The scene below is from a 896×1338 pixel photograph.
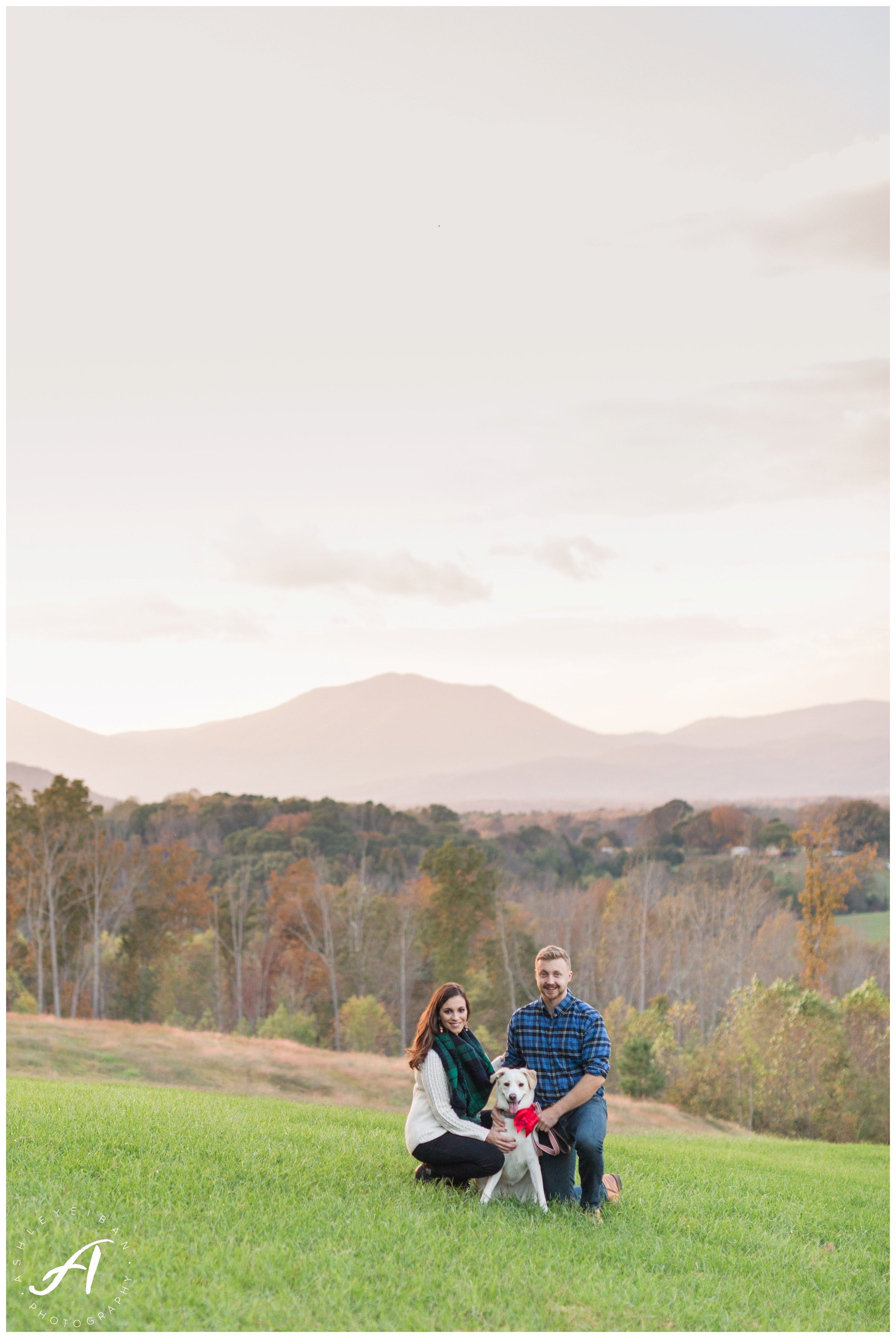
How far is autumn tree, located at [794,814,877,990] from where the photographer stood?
53.1 metres

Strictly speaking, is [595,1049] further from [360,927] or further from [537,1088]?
[360,927]

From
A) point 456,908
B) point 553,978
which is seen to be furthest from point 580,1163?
point 456,908

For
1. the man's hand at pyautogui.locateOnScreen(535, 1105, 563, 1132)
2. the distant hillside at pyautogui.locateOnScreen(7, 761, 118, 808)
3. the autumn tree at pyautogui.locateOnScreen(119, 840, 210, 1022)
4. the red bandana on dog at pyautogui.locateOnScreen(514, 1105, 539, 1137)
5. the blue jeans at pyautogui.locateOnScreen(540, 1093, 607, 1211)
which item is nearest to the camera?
the red bandana on dog at pyautogui.locateOnScreen(514, 1105, 539, 1137)

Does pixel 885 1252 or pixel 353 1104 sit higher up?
pixel 885 1252

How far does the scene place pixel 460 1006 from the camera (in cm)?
816

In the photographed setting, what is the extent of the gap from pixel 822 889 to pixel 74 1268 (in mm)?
52454

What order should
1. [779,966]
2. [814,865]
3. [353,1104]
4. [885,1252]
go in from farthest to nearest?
1. [779,966]
2. [814,865]
3. [353,1104]
4. [885,1252]

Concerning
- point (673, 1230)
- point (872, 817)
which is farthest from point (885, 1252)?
point (872, 817)

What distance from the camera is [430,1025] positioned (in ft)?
26.4

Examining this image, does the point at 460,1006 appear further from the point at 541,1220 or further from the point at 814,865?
the point at 814,865

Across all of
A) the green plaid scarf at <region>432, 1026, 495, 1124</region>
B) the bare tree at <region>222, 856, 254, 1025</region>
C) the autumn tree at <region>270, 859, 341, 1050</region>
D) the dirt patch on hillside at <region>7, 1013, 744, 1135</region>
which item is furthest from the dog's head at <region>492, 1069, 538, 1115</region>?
the bare tree at <region>222, 856, 254, 1025</region>

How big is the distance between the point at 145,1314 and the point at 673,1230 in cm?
448

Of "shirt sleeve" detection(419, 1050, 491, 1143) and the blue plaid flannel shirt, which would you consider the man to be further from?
"shirt sleeve" detection(419, 1050, 491, 1143)

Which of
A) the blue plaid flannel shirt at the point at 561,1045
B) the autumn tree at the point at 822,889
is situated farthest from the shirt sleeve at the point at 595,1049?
the autumn tree at the point at 822,889
